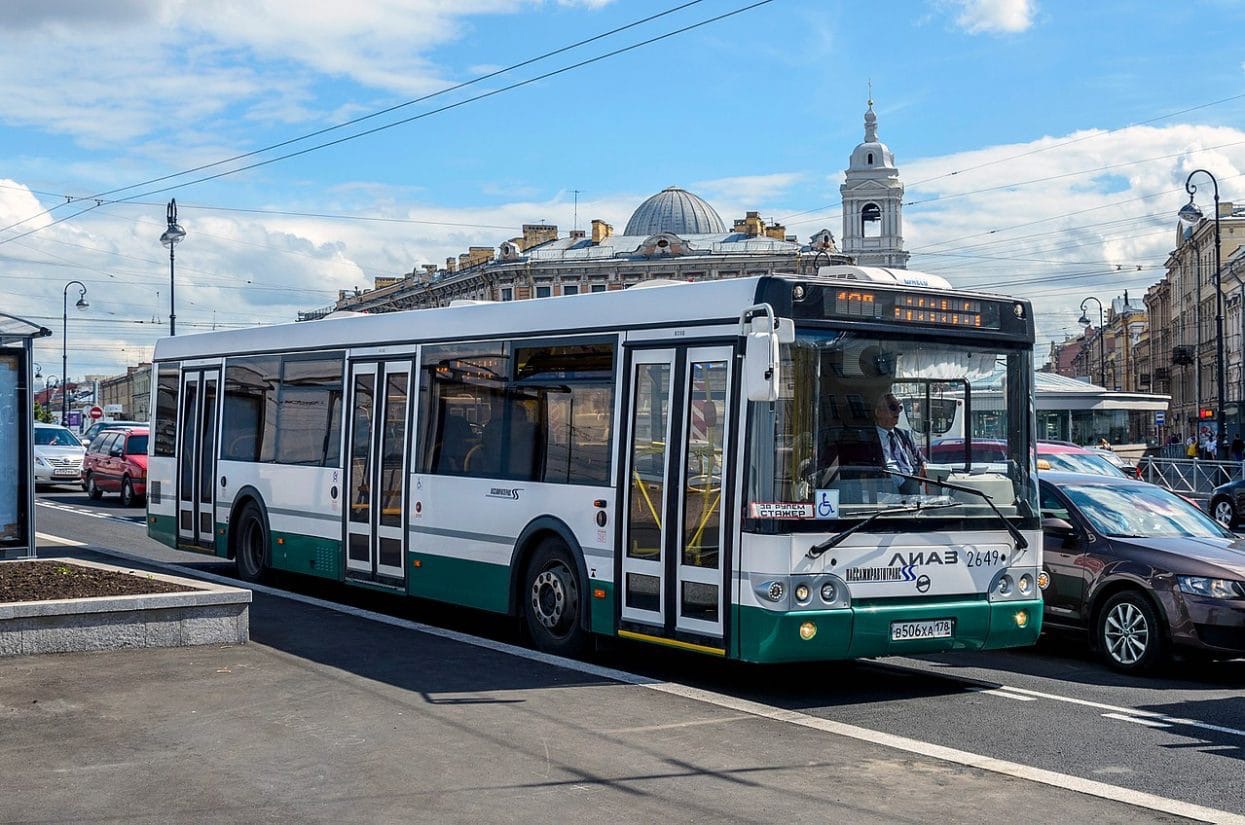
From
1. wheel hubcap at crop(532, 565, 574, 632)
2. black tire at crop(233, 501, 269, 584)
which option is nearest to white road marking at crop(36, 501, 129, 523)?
black tire at crop(233, 501, 269, 584)

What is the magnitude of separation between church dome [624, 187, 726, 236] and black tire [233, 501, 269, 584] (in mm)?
94586

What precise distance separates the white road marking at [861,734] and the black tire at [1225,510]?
868 inches

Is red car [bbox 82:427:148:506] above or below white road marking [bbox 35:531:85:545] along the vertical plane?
above

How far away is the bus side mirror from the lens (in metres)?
8.91

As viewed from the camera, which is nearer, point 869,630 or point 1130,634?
point 869,630

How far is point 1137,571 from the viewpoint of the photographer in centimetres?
1084

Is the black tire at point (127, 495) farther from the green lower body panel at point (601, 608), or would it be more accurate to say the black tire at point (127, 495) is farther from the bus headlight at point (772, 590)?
the bus headlight at point (772, 590)

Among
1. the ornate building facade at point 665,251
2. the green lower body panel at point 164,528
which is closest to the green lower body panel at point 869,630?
the green lower body panel at point 164,528

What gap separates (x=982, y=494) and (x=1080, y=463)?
10569mm

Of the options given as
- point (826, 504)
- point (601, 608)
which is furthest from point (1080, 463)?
point (826, 504)

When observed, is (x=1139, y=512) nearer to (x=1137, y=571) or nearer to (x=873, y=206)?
(x=1137, y=571)

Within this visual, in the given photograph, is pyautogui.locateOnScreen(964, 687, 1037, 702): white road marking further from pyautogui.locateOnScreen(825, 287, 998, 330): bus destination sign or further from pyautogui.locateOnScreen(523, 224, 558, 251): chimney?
pyautogui.locateOnScreen(523, 224, 558, 251): chimney

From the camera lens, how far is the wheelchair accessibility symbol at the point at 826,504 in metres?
9.16

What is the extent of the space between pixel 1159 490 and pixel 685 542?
194 inches
